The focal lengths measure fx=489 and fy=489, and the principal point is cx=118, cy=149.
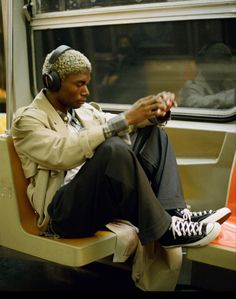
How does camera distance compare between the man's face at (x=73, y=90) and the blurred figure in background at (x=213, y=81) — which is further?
the blurred figure in background at (x=213, y=81)

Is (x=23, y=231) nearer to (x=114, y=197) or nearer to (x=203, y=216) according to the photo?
(x=114, y=197)

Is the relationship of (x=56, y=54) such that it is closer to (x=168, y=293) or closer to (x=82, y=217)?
(x=82, y=217)

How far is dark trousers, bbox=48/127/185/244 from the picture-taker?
6.81 feet

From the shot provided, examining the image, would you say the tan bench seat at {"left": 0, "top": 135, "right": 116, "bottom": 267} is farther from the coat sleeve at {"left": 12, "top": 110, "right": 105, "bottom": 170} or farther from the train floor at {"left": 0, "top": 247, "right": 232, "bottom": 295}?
the train floor at {"left": 0, "top": 247, "right": 232, "bottom": 295}

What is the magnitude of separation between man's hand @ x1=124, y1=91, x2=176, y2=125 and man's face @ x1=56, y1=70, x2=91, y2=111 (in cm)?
29

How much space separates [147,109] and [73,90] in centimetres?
38

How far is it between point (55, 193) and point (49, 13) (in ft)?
6.40

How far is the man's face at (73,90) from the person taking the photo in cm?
229

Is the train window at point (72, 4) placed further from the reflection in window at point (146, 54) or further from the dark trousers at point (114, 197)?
the dark trousers at point (114, 197)

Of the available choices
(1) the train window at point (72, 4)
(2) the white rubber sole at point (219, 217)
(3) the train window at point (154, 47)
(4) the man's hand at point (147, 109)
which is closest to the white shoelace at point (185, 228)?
(2) the white rubber sole at point (219, 217)

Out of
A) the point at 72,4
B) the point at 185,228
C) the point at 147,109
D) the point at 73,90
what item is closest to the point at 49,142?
the point at 73,90

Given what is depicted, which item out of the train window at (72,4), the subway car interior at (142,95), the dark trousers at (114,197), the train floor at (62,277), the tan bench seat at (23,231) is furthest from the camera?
the train window at (72,4)

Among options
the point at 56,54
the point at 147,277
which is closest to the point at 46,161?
the point at 56,54

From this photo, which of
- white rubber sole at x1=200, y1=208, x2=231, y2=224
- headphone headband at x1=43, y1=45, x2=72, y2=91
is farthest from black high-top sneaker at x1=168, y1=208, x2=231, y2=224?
headphone headband at x1=43, y1=45, x2=72, y2=91
